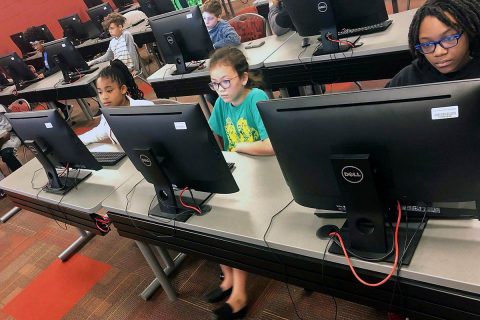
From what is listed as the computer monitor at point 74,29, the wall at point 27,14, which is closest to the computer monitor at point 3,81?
Answer: the computer monitor at point 74,29

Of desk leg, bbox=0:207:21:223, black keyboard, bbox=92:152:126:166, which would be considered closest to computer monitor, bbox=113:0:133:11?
Answer: desk leg, bbox=0:207:21:223

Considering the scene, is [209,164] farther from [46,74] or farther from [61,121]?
[46,74]

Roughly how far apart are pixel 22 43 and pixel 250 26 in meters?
5.59

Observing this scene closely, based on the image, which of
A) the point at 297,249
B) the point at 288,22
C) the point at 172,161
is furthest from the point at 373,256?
the point at 288,22

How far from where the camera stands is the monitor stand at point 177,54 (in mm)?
2695

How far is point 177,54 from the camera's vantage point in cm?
277

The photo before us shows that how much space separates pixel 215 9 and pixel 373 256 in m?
2.67

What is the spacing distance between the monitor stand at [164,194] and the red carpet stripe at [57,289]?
50.1 inches

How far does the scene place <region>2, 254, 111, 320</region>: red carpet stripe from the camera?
2312 mm

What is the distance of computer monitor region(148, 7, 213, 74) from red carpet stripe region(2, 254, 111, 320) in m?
1.62

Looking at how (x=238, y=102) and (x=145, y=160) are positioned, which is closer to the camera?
(x=145, y=160)

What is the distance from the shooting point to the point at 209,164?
1.24 m

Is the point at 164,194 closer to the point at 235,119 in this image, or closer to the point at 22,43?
the point at 235,119

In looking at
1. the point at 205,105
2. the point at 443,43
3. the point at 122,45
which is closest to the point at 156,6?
the point at 122,45
